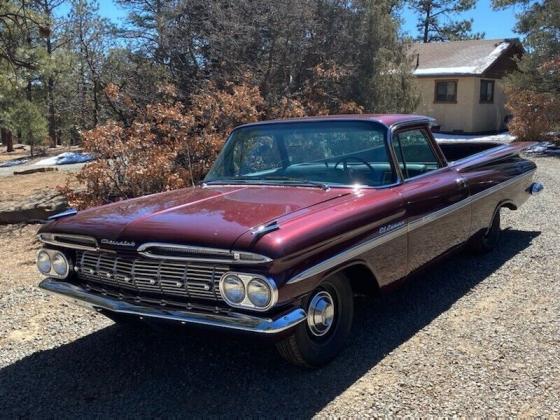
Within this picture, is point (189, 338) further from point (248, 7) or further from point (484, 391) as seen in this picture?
point (248, 7)

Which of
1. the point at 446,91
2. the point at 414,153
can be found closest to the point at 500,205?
the point at 414,153

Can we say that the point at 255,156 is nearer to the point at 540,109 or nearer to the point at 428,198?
the point at 428,198

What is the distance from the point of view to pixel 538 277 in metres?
5.04

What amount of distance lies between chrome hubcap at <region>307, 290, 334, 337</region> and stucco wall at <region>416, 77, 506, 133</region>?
2209 cm

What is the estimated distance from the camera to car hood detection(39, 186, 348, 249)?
122 inches

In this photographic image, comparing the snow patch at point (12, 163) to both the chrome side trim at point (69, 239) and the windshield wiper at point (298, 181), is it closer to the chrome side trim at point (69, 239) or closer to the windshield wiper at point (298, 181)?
the chrome side trim at point (69, 239)

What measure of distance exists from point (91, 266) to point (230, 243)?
1.09 metres

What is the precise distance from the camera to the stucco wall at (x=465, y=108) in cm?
2448

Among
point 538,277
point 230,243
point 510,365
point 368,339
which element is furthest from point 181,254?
point 538,277

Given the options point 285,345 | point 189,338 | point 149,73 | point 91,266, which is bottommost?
point 189,338

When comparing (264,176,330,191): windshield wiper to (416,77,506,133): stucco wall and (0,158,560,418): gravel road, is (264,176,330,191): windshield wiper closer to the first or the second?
(0,158,560,418): gravel road

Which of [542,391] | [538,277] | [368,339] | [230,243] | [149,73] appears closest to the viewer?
[230,243]

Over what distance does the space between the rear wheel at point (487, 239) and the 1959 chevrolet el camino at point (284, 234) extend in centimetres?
43

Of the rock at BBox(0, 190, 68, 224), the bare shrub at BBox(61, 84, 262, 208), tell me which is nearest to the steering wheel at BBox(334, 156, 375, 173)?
the bare shrub at BBox(61, 84, 262, 208)
